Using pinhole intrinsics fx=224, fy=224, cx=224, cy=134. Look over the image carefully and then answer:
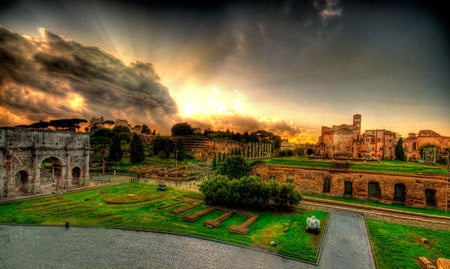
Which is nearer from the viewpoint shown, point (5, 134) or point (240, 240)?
point (240, 240)

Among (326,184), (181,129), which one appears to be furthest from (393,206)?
(181,129)

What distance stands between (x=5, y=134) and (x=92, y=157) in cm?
2647

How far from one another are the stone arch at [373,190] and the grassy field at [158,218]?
922cm

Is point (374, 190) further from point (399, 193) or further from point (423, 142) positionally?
point (423, 142)

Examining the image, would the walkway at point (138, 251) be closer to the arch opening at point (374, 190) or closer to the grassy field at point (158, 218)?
the grassy field at point (158, 218)

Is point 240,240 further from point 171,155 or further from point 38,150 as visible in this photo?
point 171,155

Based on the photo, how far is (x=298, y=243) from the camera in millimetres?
15156

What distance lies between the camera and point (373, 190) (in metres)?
26.7

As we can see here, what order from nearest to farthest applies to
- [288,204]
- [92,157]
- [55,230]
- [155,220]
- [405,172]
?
[55,230] < [155,220] < [288,204] < [405,172] < [92,157]

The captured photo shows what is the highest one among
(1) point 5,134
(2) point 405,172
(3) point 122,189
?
(1) point 5,134

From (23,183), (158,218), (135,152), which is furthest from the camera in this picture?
A: (135,152)

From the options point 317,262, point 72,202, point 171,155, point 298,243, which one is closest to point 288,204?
point 298,243

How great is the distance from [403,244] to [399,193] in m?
12.8

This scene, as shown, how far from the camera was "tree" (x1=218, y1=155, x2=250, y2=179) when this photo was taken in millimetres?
31766
